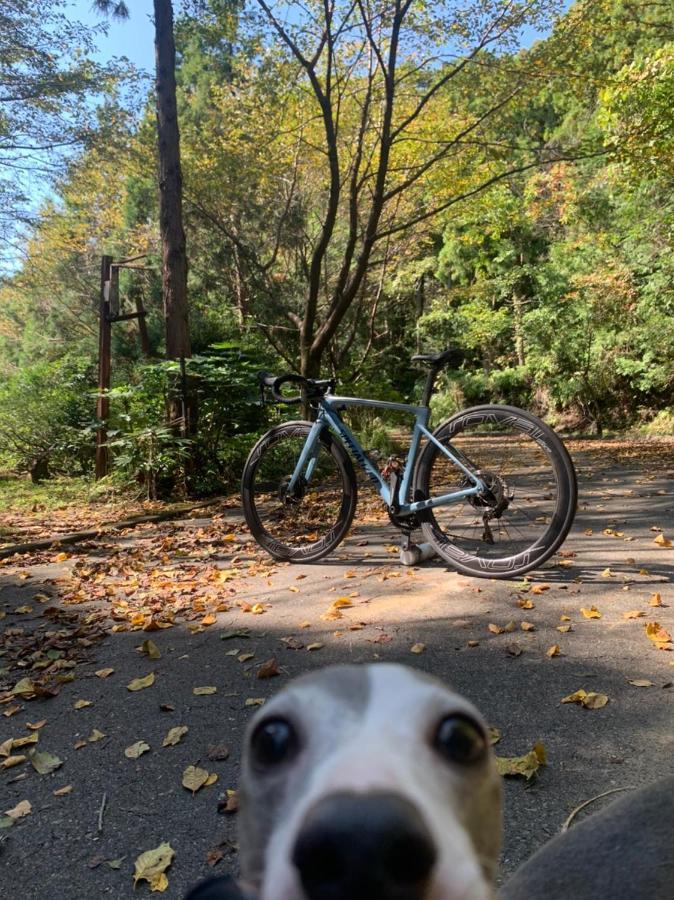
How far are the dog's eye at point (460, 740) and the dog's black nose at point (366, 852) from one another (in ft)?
0.22

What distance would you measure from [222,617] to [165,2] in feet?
27.1

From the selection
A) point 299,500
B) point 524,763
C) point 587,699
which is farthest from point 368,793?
point 299,500

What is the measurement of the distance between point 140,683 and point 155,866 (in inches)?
44.8

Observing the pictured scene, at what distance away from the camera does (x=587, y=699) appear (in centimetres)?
215

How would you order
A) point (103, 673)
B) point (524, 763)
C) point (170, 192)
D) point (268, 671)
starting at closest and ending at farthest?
point (524, 763) < point (268, 671) < point (103, 673) < point (170, 192)

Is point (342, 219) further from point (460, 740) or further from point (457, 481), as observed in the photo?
point (460, 740)

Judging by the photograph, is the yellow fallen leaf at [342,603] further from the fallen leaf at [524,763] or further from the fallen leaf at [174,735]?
the fallen leaf at [524,763]

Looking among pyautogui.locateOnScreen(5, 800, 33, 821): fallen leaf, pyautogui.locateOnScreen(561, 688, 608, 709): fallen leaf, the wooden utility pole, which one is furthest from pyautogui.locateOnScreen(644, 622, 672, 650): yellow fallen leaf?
the wooden utility pole

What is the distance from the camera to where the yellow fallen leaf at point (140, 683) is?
2587 mm

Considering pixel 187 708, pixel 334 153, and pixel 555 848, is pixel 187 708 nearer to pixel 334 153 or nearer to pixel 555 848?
→ pixel 555 848

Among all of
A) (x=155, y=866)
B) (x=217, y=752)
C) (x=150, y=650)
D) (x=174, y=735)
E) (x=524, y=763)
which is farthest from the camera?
(x=150, y=650)

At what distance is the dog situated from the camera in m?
0.24

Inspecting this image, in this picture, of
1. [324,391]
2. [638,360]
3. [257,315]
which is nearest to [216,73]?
[257,315]

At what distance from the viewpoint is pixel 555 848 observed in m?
0.81
